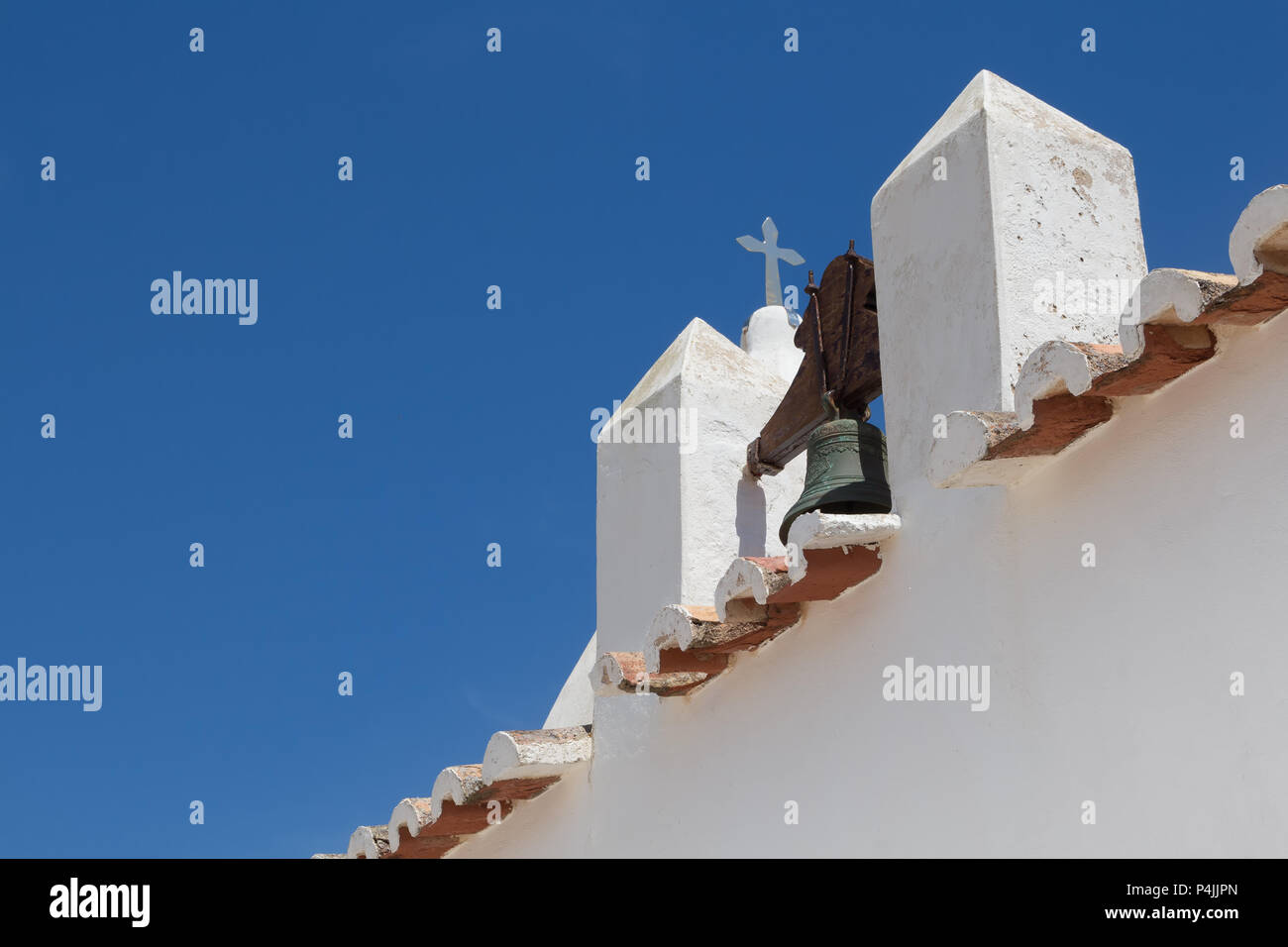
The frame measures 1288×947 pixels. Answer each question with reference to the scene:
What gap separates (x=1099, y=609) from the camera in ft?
9.95

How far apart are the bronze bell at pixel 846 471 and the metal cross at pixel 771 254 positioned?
2.29 metres

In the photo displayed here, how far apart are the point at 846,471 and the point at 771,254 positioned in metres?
2.58

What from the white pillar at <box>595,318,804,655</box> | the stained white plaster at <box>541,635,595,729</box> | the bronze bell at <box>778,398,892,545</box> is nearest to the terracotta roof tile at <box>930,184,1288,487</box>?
the bronze bell at <box>778,398,892,545</box>

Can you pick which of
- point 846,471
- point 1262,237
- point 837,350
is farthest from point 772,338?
point 1262,237

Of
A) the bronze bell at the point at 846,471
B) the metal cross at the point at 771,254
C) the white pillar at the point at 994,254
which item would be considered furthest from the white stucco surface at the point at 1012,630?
the metal cross at the point at 771,254

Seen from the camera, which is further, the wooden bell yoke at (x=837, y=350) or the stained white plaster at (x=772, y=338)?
the stained white plaster at (x=772, y=338)

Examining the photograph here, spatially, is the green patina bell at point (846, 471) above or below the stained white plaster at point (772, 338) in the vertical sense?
below

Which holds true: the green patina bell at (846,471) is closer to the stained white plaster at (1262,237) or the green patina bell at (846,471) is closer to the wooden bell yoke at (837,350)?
the wooden bell yoke at (837,350)

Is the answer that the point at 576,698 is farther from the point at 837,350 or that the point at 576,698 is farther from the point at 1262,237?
the point at 1262,237

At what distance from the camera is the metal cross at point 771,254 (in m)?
6.41
